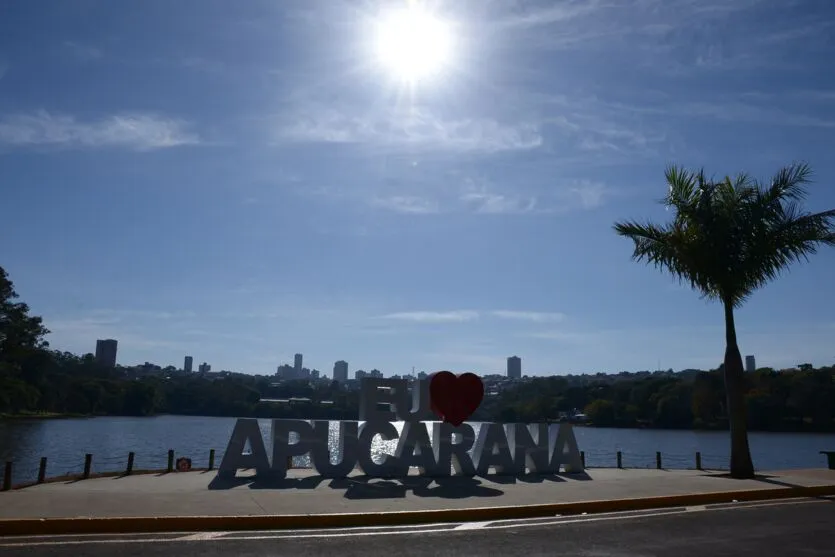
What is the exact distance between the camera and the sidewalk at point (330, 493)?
13.0 metres

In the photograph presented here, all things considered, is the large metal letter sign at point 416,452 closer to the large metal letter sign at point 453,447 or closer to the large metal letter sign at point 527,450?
the large metal letter sign at point 453,447

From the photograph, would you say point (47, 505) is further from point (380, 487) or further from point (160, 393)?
point (160, 393)

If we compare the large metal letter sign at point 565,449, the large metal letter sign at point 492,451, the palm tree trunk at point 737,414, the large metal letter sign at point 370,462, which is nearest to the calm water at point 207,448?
the large metal letter sign at point 565,449

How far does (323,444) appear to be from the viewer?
2083 cm

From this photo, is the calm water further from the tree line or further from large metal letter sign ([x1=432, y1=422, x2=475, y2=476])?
large metal letter sign ([x1=432, y1=422, x2=475, y2=476])

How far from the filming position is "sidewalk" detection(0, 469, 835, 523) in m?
13.0

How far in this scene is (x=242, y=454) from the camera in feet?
66.0

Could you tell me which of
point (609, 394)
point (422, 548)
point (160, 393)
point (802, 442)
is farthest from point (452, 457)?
point (160, 393)

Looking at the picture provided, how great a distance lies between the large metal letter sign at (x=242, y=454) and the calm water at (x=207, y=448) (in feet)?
65.4

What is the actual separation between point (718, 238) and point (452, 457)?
31.7 ft

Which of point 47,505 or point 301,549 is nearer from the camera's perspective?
point 301,549

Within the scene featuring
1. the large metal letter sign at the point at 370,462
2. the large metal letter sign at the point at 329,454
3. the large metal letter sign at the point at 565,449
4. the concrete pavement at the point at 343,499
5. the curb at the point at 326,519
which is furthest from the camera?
the large metal letter sign at the point at 565,449

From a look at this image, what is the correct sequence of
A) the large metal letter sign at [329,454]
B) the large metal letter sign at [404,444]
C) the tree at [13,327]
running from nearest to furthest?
1. the large metal letter sign at [404,444]
2. the large metal letter sign at [329,454]
3. the tree at [13,327]

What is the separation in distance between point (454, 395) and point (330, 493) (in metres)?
6.81
